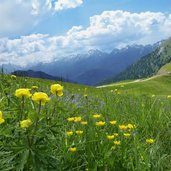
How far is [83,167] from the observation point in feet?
16.8

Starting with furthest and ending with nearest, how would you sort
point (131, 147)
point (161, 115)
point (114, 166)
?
1. point (161, 115)
2. point (131, 147)
3. point (114, 166)

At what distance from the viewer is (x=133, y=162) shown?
5.15 meters

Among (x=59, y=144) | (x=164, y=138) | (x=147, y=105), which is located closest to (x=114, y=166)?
(x=59, y=144)

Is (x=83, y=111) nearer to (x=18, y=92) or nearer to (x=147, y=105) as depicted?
(x=147, y=105)

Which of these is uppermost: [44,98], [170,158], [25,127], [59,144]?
[44,98]

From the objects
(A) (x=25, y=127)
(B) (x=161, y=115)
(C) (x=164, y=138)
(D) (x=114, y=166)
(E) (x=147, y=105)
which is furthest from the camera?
(E) (x=147, y=105)

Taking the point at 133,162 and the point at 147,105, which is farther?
the point at 147,105

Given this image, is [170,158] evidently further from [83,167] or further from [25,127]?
[25,127]

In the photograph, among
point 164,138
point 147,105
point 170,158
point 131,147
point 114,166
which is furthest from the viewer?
point 147,105

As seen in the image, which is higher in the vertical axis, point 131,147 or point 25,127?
point 25,127

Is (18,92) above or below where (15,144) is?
above

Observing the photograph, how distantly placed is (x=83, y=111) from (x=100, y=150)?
128 inches

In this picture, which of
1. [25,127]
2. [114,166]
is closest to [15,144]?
[25,127]

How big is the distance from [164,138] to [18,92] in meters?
4.03
